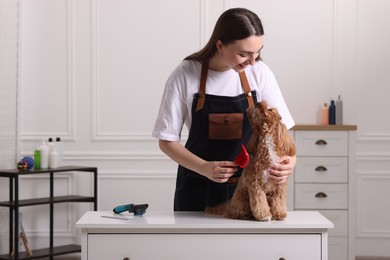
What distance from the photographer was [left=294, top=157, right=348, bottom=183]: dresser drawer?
4879 mm

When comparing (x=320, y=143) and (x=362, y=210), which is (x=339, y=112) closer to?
(x=320, y=143)

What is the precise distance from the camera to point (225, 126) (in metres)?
2.46

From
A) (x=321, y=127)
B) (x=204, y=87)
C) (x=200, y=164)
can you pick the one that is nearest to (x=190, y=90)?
(x=204, y=87)

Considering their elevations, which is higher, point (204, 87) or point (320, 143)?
point (204, 87)

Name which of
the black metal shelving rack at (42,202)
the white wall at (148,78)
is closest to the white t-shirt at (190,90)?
the black metal shelving rack at (42,202)

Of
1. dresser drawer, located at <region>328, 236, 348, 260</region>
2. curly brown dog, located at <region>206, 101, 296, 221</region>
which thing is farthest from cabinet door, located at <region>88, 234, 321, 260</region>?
dresser drawer, located at <region>328, 236, 348, 260</region>

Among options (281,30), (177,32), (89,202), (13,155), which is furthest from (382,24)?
(13,155)

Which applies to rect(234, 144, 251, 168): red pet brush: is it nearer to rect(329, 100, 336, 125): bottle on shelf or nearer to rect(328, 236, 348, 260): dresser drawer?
rect(328, 236, 348, 260): dresser drawer

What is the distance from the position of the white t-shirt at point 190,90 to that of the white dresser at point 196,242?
0.38m

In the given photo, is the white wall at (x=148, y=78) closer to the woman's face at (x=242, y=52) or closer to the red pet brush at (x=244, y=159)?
the woman's face at (x=242, y=52)

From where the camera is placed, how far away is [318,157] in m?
4.88

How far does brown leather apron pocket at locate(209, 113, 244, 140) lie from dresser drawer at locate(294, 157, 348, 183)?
2.50 metres

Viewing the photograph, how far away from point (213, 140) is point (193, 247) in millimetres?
450

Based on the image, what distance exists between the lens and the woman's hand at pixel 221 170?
2277mm
